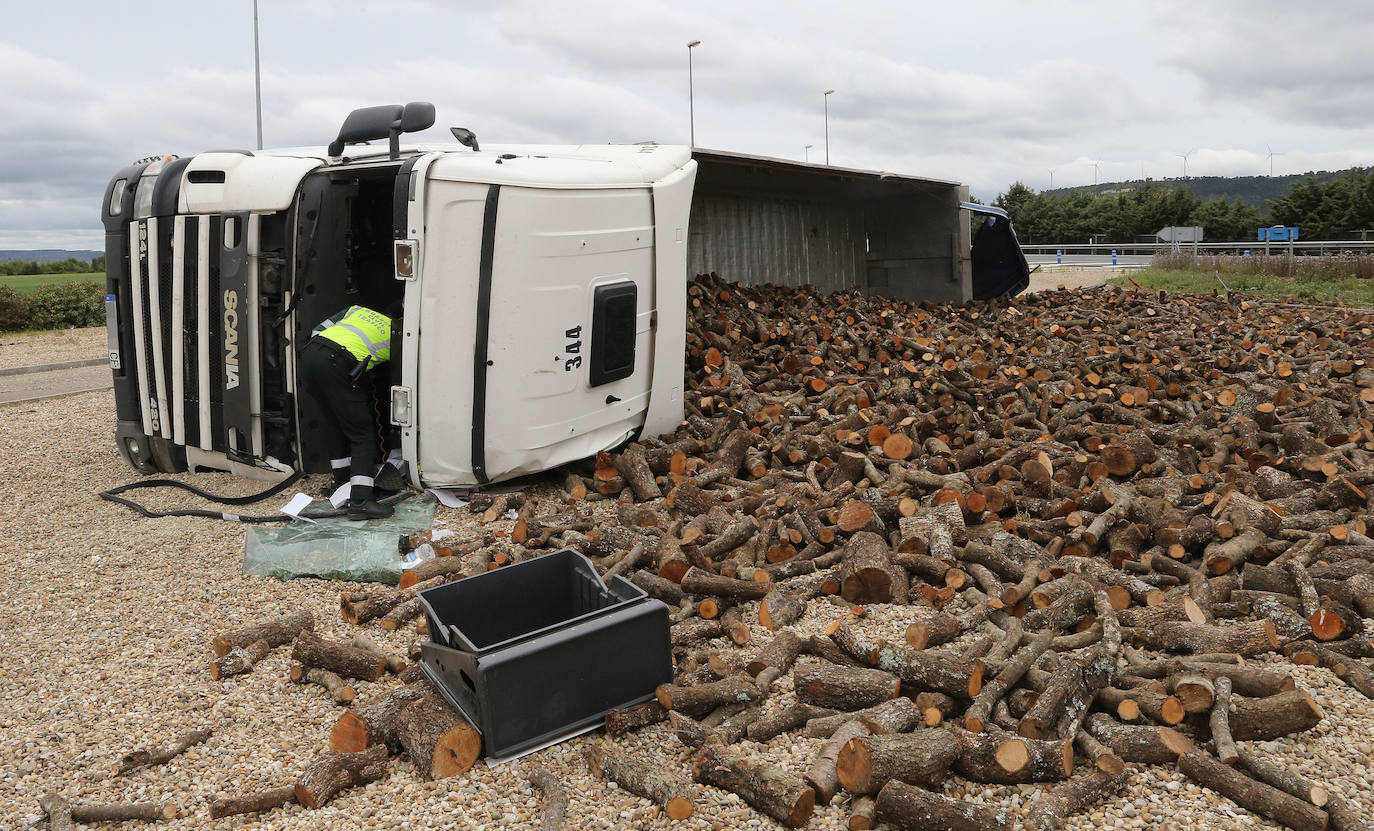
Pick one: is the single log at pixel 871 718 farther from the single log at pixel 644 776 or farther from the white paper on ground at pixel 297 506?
the white paper on ground at pixel 297 506

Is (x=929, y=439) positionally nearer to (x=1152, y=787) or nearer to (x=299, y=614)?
(x=1152, y=787)

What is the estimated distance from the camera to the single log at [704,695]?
3.73m

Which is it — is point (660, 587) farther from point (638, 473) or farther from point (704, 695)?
point (638, 473)

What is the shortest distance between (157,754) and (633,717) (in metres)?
1.80

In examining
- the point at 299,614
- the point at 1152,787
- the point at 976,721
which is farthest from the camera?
the point at 299,614

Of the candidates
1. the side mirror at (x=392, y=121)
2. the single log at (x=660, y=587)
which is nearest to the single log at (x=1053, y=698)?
the single log at (x=660, y=587)

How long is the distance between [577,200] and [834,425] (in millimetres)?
2583

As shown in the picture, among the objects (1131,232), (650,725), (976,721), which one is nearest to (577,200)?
(650,725)

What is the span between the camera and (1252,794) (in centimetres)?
313

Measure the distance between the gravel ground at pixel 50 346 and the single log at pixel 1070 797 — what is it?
18.5 m

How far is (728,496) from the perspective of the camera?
637cm

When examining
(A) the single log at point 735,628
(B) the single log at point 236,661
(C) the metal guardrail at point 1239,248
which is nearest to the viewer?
(B) the single log at point 236,661

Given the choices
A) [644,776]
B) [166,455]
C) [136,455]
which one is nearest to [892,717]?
[644,776]

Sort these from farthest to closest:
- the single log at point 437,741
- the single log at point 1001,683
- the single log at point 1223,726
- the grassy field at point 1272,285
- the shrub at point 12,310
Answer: the shrub at point 12,310 < the grassy field at point 1272,285 < the single log at point 1001,683 < the single log at point 437,741 < the single log at point 1223,726
